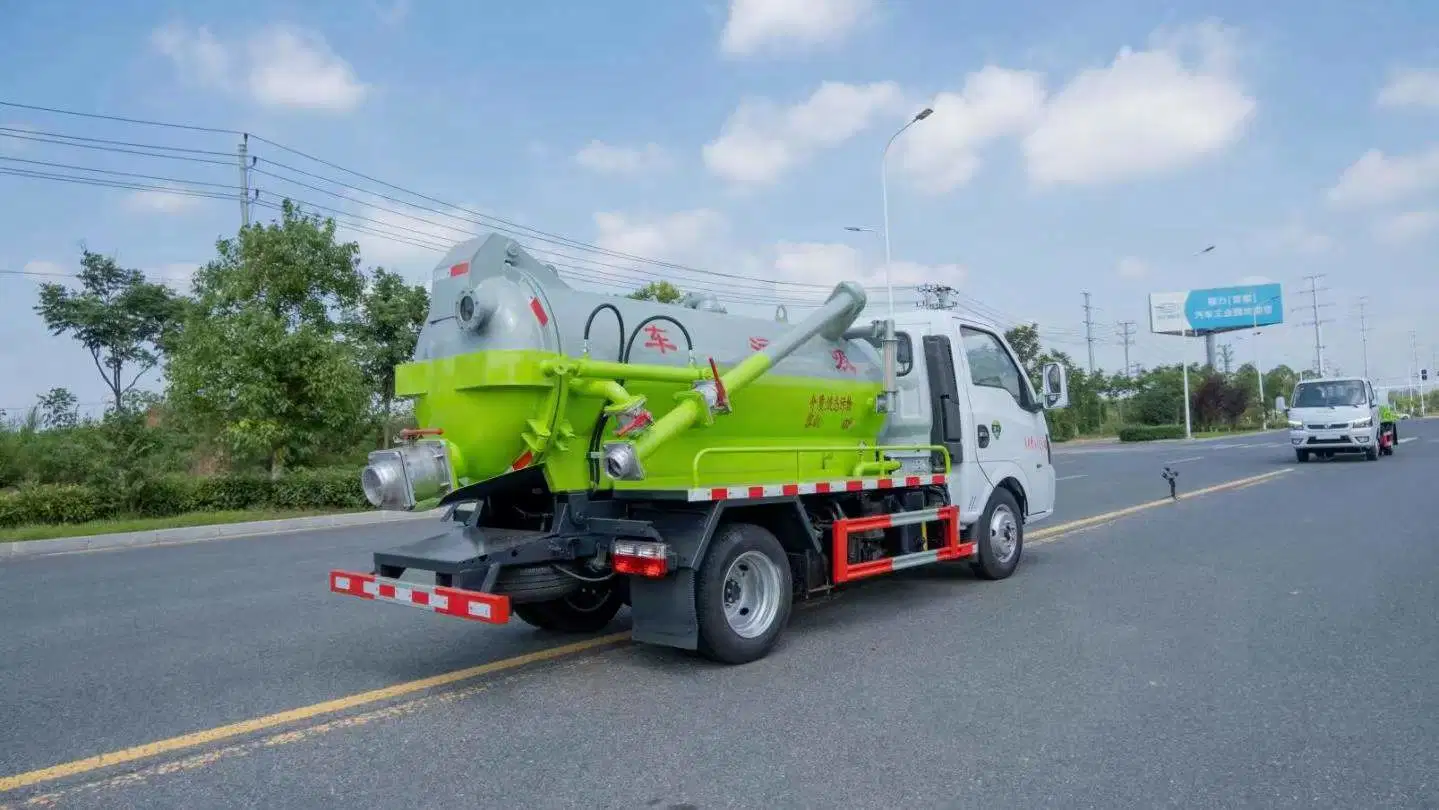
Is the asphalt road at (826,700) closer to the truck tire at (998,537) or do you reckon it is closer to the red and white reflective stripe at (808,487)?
the truck tire at (998,537)

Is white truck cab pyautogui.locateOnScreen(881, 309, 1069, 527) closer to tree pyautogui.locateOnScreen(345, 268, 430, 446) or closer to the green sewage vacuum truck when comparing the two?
the green sewage vacuum truck

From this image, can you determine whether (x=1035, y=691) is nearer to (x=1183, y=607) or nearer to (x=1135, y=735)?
(x=1135, y=735)

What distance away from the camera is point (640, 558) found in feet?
17.0

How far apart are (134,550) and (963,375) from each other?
38.0ft

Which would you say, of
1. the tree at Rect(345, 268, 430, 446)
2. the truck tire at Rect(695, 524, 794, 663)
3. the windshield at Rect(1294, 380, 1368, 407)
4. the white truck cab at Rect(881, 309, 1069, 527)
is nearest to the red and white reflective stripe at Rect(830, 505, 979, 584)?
the white truck cab at Rect(881, 309, 1069, 527)

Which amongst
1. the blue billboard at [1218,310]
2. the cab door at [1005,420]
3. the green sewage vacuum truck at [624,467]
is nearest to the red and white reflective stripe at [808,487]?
the green sewage vacuum truck at [624,467]

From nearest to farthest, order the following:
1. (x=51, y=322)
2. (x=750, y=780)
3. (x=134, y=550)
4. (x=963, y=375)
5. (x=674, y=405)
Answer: (x=750, y=780), (x=674, y=405), (x=963, y=375), (x=134, y=550), (x=51, y=322)

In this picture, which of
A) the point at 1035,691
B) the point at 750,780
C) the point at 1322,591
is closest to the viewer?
the point at 750,780

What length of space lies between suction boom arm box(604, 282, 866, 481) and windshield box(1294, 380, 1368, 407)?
21135mm

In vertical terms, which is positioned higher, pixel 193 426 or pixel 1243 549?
pixel 193 426

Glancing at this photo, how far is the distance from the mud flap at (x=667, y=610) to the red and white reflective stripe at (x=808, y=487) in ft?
1.55

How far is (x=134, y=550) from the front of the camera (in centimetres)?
1294

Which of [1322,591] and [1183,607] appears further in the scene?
[1322,591]

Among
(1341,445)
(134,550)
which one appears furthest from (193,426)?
(1341,445)
